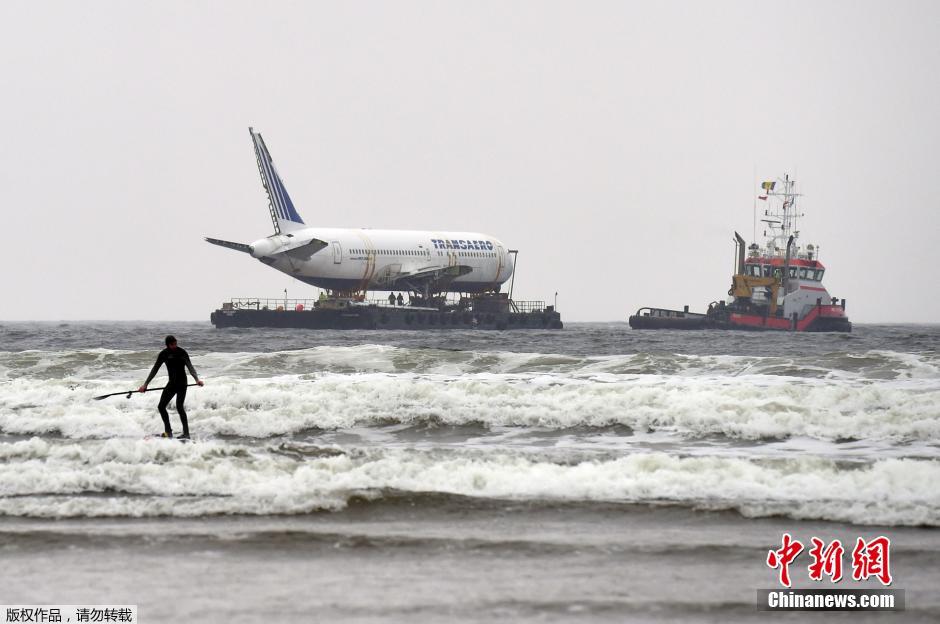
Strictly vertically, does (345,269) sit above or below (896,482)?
above

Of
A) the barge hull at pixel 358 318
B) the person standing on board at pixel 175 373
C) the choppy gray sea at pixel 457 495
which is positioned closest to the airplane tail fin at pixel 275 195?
the barge hull at pixel 358 318

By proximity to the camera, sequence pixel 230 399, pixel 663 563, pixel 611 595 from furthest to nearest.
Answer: pixel 230 399, pixel 663 563, pixel 611 595

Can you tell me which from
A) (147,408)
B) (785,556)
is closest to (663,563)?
(785,556)

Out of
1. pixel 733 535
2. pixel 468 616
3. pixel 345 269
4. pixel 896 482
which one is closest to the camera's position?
pixel 468 616

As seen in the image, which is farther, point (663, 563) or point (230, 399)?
point (230, 399)

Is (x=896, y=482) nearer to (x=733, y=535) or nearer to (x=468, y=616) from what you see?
(x=733, y=535)

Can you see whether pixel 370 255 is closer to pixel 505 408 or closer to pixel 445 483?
pixel 505 408

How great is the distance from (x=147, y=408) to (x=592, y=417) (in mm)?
7434

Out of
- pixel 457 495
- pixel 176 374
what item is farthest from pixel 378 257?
pixel 457 495

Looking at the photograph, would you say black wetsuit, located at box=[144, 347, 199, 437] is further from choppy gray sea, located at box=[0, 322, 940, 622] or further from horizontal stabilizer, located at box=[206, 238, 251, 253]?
horizontal stabilizer, located at box=[206, 238, 251, 253]

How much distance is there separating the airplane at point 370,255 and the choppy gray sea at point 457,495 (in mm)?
60814

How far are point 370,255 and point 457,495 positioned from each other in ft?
249

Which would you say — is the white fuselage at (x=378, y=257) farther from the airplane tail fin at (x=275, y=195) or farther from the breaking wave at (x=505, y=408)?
the breaking wave at (x=505, y=408)

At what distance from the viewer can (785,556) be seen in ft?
30.0
